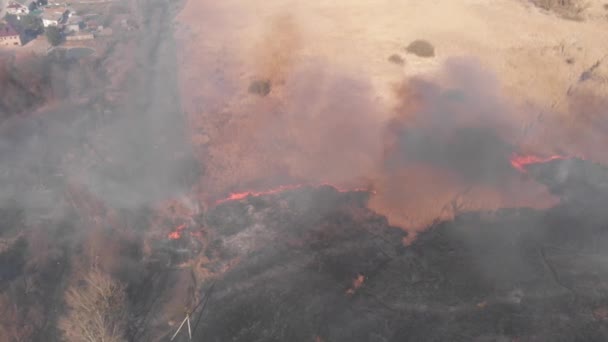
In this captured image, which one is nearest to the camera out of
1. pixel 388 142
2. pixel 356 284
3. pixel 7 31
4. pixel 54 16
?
pixel 356 284

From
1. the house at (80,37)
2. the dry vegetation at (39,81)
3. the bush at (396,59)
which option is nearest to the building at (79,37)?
the house at (80,37)

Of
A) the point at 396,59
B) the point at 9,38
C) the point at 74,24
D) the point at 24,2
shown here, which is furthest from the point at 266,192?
the point at 24,2

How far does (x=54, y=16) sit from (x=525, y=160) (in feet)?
160

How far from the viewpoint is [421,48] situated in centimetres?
4250

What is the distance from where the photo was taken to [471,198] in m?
28.4

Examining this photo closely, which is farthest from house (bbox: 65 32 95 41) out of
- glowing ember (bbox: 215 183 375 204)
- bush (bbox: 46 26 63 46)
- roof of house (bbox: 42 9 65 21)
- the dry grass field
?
glowing ember (bbox: 215 183 375 204)

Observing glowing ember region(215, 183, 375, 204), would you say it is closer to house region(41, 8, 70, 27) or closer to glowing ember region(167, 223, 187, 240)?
glowing ember region(167, 223, 187, 240)

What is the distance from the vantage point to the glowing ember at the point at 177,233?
2606cm

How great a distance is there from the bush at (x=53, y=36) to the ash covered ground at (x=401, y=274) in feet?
92.7

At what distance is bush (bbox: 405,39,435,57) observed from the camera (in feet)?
→ 138

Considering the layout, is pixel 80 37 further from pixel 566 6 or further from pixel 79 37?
pixel 566 6

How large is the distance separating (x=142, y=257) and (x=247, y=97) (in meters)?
17.4

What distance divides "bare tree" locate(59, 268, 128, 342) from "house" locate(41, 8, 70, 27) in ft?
121

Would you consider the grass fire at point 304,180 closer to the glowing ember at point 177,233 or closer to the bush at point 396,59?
the glowing ember at point 177,233
